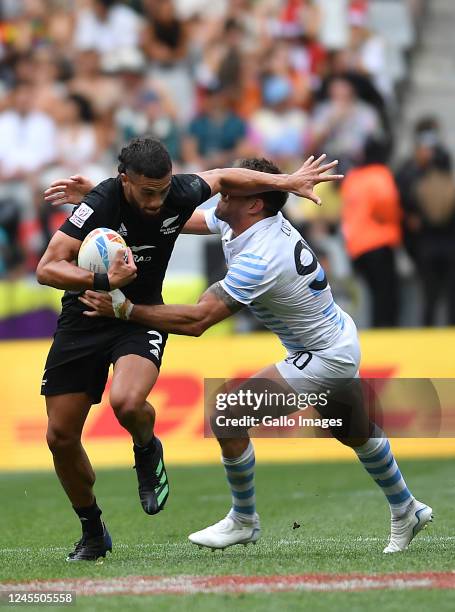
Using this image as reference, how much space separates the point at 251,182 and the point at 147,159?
70 centimetres

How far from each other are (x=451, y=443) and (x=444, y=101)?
679cm

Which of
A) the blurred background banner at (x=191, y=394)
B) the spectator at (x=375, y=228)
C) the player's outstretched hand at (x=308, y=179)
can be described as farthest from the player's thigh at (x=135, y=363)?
the spectator at (x=375, y=228)

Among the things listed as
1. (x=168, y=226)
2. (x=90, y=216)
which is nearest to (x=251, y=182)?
(x=168, y=226)

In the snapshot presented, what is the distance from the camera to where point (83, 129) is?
16953 mm

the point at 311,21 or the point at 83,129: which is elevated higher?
the point at 311,21

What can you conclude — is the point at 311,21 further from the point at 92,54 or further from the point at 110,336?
the point at 110,336

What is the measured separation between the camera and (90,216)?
729cm

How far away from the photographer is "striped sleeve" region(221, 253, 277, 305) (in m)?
7.43

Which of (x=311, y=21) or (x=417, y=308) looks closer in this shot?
(x=417, y=308)

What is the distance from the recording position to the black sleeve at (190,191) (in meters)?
7.55

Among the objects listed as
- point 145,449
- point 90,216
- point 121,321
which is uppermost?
point 90,216

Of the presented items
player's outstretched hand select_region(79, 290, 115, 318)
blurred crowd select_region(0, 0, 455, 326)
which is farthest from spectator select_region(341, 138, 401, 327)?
player's outstretched hand select_region(79, 290, 115, 318)

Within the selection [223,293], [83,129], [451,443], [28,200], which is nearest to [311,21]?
[83,129]

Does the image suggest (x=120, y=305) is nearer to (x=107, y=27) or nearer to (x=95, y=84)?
(x=95, y=84)
